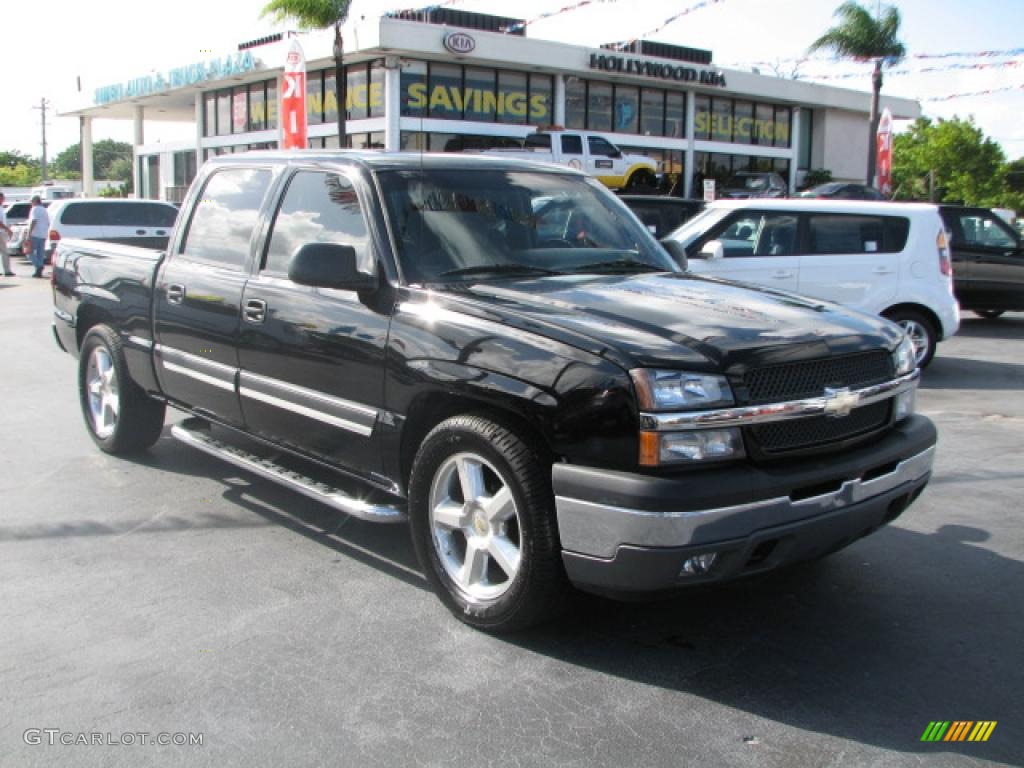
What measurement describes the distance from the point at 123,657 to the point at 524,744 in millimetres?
1578

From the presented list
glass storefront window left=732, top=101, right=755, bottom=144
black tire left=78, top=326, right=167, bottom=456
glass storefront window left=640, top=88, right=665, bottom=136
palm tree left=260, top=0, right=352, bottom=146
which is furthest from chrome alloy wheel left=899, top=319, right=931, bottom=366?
glass storefront window left=732, top=101, right=755, bottom=144

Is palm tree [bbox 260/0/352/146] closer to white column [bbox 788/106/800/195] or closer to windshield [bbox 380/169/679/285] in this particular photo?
windshield [bbox 380/169/679/285]

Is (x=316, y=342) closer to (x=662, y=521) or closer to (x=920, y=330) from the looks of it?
(x=662, y=521)

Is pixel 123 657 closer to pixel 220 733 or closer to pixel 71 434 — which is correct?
pixel 220 733

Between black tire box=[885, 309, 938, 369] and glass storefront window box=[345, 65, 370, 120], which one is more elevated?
glass storefront window box=[345, 65, 370, 120]

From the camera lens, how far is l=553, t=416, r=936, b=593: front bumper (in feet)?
10.8

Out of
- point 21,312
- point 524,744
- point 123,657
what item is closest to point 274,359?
point 123,657

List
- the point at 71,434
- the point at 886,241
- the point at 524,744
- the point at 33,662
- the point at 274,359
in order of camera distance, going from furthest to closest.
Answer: the point at 886,241, the point at 71,434, the point at 274,359, the point at 33,662, the point at 524,744

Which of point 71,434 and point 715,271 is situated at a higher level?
point 715,271

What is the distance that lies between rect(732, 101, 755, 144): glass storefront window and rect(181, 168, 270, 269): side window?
39686 millimetres

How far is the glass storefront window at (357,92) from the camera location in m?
33.1

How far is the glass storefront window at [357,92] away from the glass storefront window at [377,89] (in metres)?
0.24

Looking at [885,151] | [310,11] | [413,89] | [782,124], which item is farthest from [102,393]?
[782,124]

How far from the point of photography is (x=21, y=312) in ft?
50.6
